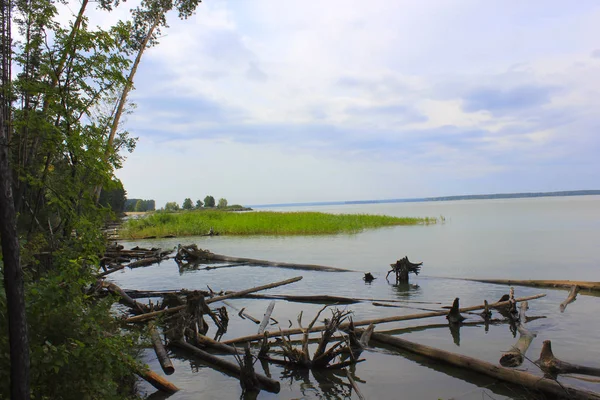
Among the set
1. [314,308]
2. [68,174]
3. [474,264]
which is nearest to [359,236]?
[474,264]

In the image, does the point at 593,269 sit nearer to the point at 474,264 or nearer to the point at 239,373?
the point at 474,264

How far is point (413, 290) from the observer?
11.8 metres

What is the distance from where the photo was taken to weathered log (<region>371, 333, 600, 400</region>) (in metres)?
4.25

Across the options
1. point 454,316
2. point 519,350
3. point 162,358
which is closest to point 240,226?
point 454,316

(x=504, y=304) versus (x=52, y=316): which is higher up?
(x=52, y=316)

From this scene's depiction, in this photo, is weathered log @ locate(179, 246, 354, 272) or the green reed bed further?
the green reed bed

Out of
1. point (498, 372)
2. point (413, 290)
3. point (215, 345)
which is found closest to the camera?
point (498, 372)

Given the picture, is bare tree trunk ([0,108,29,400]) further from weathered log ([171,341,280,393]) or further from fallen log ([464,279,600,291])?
fallen log ([464,279,600,291])

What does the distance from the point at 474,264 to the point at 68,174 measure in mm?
15438

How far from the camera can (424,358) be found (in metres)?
6.21

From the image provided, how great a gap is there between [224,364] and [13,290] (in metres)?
3.67

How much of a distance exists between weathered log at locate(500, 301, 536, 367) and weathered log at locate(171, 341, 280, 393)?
2.70 metres

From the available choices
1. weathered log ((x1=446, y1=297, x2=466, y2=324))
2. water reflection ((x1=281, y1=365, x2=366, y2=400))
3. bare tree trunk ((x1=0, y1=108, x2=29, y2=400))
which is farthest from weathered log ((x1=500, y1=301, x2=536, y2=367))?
bare tree trunk ((x1=0, y1=108, x2=29, y2=400))

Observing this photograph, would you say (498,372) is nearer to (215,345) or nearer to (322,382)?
(322,382)
